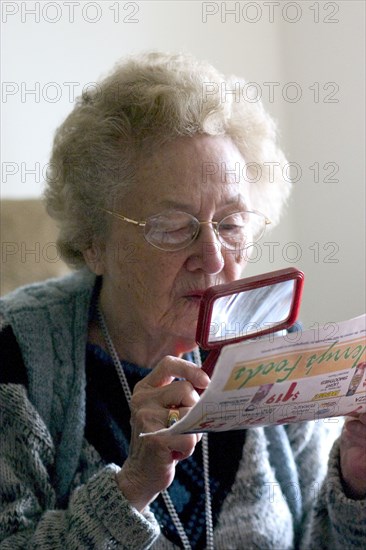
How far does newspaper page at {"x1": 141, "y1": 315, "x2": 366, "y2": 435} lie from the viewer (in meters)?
0.82

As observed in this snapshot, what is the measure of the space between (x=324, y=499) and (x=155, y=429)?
430mm

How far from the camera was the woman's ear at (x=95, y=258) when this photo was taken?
1.35 meters

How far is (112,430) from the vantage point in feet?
4.17

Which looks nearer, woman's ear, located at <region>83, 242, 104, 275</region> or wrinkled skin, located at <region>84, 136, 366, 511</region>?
wrinkled skin, located at <region>84, 136, 366, 511</region>

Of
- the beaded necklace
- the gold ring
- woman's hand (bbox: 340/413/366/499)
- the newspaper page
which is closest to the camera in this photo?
the newspaper page

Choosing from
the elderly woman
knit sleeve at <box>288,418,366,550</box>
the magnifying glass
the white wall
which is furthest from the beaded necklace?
the white wall

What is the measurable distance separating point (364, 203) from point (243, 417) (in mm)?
1247

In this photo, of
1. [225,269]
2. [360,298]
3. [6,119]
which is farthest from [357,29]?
[225,269]

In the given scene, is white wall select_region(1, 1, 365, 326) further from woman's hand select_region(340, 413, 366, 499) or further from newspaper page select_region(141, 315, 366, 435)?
newspaper page select_region(141, 315, 366, 435)

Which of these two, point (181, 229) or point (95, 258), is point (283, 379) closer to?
point (181, 229)

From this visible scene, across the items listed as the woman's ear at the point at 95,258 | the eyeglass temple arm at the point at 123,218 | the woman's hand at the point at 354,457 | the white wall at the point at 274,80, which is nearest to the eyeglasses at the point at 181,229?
the eyeglass temple arm at the point at 123,218

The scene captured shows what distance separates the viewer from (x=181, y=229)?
121cm

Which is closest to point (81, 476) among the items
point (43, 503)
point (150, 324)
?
point (43, 503)

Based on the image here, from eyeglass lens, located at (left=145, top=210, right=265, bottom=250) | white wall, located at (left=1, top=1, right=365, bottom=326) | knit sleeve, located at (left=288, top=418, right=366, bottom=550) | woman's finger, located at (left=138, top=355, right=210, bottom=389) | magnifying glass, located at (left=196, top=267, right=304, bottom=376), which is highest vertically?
white wall, located at (left=1, top=1, right=365, bottom=326)
